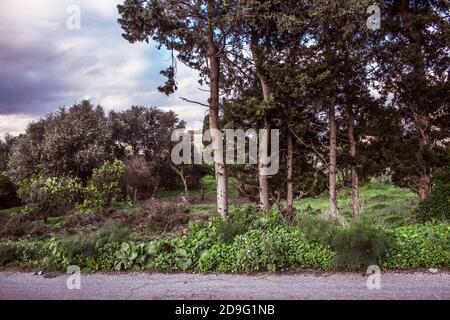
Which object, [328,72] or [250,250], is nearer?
[250,250]

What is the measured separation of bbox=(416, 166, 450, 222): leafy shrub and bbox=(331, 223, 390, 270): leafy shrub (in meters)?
3.75

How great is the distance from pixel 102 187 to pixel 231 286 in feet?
64.4

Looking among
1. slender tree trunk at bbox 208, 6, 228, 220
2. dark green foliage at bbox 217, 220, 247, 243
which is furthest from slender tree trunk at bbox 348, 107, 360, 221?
dark green foliage at bbox 217, 220, 247, 243

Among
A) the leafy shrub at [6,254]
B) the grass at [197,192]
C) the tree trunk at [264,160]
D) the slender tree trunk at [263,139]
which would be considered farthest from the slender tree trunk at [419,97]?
the grass at [197,192]

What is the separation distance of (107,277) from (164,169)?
29.9m

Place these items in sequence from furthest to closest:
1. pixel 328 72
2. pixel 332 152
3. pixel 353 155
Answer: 1. pixel 353 155
2. pixel 332 152
3. pixel 328 72

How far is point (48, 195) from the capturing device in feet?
68.8

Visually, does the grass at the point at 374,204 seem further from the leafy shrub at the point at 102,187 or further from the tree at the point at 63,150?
the tree at the point at 63,150

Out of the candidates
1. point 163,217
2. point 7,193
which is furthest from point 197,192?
point 163,217

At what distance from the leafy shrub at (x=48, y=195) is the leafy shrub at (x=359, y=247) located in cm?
1805

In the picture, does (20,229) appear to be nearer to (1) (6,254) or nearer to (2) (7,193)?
(1) (6,254)

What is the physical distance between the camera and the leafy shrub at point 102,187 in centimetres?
2327

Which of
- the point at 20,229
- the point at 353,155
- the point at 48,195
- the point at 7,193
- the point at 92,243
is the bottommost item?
the point at 20,229

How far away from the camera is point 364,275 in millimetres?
7145
